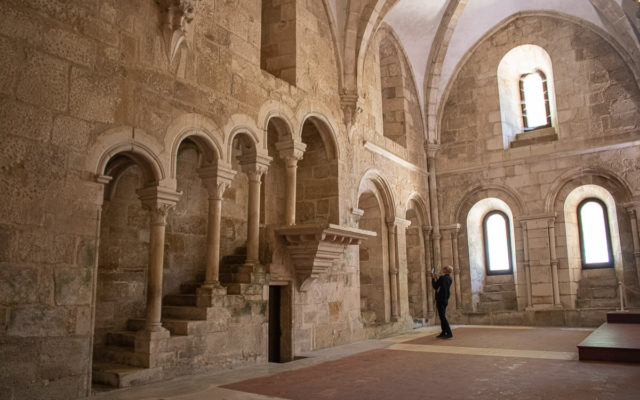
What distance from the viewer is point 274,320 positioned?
895 centimetres

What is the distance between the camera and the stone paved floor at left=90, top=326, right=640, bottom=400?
4984 mm

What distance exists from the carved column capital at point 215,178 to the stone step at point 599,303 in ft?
31.5

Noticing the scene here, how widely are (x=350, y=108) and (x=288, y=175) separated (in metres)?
2.32

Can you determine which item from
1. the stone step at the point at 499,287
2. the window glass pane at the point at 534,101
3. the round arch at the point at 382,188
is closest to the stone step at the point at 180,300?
the round arch at the point at 382,188

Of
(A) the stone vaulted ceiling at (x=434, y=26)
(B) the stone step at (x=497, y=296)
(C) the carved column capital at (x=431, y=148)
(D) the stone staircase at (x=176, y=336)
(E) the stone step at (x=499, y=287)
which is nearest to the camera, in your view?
(D) the stone staircase at (x=176, y=336)

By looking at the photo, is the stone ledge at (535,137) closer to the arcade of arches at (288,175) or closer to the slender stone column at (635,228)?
the arcade of arches at (288,175)

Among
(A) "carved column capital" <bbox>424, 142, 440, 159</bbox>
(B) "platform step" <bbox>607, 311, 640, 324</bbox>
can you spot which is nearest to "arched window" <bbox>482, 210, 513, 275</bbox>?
(A) "carved column capital" <bbox>424, 142, 440, 159</bbox>

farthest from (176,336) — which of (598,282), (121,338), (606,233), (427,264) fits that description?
(606,233)

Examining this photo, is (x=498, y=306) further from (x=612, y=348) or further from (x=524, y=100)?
(x=612, y=348)

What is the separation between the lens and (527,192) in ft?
44.0

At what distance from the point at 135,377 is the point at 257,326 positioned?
6.89 ft

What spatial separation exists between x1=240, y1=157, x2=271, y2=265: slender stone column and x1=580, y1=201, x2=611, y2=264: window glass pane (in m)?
9.13

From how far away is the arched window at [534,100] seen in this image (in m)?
14.4

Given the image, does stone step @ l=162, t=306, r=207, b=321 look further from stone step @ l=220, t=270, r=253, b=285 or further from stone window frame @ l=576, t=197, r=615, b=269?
stone window frame @ l=576, t=197, r=615, b=269
